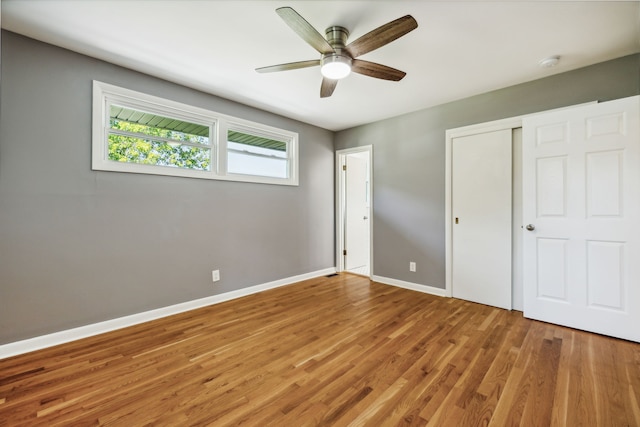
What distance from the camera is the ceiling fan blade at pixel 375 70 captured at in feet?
6.85

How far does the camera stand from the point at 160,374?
1840mm

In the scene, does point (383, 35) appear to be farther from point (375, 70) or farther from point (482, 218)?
point (482, 218)

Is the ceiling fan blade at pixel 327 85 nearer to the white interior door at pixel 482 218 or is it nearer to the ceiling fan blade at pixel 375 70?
the ceiling fan blade at pixel 375 70

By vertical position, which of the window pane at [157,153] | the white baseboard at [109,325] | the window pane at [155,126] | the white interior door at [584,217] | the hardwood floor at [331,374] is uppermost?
the window pane at [155,126]

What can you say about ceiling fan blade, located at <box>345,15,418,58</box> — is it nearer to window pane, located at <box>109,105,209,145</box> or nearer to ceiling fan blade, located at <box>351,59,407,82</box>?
ceiling fan blade, located at <box>351,59,407,82</box>

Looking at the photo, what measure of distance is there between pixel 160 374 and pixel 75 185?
1790 mm

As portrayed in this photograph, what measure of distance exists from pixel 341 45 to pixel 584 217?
2.64m

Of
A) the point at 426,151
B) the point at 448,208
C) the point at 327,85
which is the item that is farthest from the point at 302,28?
the point at 448,208

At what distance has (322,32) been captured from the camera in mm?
2084

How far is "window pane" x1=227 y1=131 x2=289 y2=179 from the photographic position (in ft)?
11.3

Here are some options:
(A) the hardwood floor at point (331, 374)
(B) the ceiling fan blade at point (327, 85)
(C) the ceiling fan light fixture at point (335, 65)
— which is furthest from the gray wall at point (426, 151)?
(C) the ceiling fan light fixture at point (335, 65)

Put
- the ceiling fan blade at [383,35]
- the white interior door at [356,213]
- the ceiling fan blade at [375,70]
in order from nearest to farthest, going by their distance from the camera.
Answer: the ceiling fan blade at [383,35] → the ceiling fan blade at [375,70] → the white interior door at [356,213]

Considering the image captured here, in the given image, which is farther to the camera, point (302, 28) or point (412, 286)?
point (412, 286)

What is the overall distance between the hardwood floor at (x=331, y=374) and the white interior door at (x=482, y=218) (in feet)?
1.51
